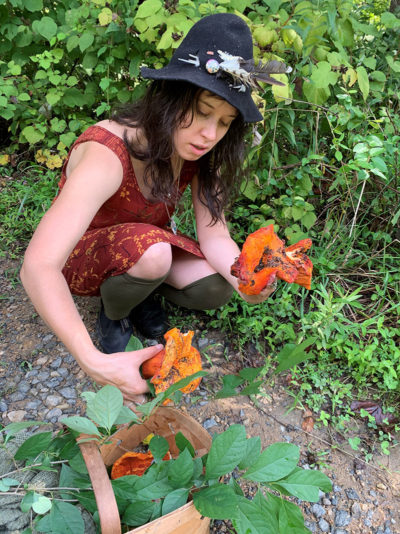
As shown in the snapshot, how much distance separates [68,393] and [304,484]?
125cm

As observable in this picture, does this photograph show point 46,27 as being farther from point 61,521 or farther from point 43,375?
point 61,521

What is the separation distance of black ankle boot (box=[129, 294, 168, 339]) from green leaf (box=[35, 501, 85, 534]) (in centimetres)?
133

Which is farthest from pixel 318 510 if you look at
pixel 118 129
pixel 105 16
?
pixel 105 16

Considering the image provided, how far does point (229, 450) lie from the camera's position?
3.46ft

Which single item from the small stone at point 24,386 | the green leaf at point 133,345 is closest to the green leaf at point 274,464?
the green leaf at point 133,345

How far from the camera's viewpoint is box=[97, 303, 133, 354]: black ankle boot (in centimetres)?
217

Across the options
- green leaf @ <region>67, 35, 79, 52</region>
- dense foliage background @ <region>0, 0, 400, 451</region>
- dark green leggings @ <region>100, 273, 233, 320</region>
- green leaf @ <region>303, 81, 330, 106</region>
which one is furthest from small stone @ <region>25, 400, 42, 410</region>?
green leaf @ <region>67, 35, 79, 52</region>

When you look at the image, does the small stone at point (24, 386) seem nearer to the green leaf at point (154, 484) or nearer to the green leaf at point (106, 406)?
the green leaf at point (154, 484)

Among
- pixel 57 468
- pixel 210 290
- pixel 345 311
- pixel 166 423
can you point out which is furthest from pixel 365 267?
pixel 57 468

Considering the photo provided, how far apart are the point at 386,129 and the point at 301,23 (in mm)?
714

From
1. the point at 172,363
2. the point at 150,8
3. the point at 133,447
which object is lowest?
the point at 133,447

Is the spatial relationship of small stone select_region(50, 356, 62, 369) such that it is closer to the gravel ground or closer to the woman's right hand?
the gravel ground

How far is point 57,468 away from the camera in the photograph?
1.15 metres

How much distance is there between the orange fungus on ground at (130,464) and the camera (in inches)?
53.0
